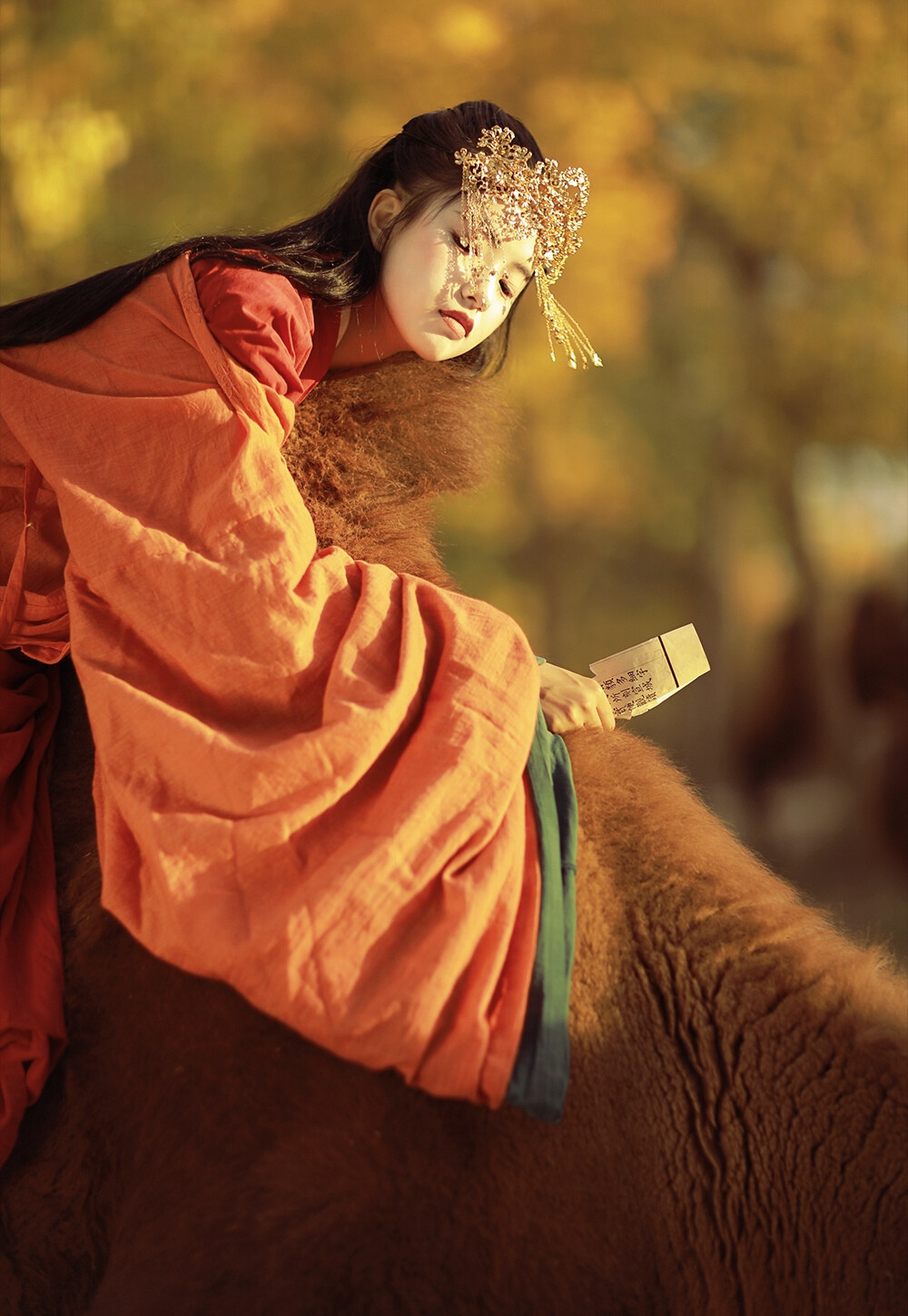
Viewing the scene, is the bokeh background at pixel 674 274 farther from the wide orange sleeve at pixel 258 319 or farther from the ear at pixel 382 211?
the wide orange sleeve at pixel 258 319

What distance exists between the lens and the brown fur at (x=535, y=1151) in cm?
86

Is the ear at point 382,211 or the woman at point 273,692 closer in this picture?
the woman at point 273,692

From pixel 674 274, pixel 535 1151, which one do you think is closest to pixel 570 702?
pixel 535 1151

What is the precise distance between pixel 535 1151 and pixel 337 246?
866mm

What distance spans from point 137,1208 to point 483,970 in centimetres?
35

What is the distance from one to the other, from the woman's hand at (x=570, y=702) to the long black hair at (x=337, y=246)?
413 mm

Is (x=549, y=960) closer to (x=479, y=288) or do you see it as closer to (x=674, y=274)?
(x=479, y=288)

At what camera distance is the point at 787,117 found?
2486 mm

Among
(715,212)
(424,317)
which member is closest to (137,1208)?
(424,317)

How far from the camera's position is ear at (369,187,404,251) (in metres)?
1.19

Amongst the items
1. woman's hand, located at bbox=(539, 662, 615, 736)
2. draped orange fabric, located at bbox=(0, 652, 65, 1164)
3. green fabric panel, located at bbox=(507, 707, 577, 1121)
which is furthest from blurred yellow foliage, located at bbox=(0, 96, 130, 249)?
green fabric panel, located at bbox=(507, 707, 577, 1121)

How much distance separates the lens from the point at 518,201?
3.76ft

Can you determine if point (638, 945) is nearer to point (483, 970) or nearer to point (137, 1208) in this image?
point (483, 970)

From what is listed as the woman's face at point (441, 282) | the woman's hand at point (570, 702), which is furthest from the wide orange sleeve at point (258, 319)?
the woman's hand at point (570, 702)
